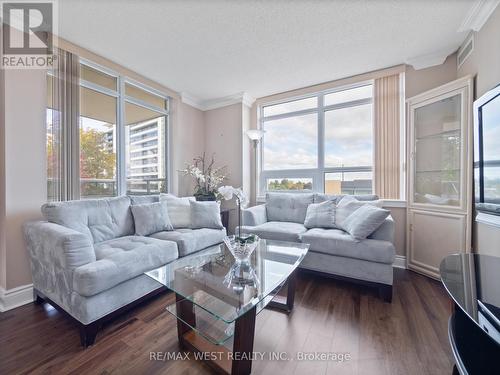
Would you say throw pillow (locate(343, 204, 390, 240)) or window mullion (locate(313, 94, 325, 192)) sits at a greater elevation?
window mullion (locate(313, 94, 325, 192))

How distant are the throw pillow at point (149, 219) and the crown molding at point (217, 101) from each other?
2.20 m

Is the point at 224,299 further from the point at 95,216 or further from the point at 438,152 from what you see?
the point at 438,152

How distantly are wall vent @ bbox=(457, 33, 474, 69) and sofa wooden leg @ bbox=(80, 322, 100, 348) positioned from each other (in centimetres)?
412

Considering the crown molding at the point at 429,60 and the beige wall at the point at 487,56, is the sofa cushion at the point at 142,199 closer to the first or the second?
the beige wall at the point at 487,56

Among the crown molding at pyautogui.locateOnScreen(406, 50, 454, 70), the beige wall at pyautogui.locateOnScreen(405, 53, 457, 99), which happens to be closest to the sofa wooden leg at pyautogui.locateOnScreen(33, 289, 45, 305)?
the beige wall at pyautogui.locateOnScreen(405, 53, 457, 99)

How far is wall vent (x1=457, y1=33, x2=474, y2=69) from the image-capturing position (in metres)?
2.16

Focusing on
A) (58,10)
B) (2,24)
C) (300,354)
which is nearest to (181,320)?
(300,354)

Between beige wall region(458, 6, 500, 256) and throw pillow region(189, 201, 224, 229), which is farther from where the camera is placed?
throw pillow region(189, 201, 224, 229)

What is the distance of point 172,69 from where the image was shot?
9.55 feet

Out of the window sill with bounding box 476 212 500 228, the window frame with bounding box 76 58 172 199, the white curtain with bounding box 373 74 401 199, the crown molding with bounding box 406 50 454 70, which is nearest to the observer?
the window sill with bounding box 476 212 500 228

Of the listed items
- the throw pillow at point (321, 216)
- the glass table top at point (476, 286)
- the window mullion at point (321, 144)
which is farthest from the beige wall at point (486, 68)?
the window mullion at point (321, 144)

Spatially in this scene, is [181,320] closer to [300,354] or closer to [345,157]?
[300,354]

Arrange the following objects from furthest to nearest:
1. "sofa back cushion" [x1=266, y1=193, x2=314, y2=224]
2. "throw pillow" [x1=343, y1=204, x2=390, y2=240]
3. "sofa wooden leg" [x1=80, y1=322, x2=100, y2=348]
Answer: "sofa back cushion" [x1=266, y1=193, x2=314, y2=224] < "throw pillow" [x1=343, y1=204, x2=390, y2=240] < "sofa wooden leg" [x1=80, y1=322, x2=100, y2=348]

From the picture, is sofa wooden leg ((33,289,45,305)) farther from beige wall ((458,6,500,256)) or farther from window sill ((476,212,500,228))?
beige wall ((458,6,500,256))
